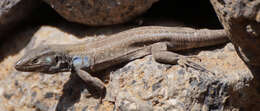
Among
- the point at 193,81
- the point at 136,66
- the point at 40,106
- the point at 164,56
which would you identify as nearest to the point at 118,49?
the point at 136,66

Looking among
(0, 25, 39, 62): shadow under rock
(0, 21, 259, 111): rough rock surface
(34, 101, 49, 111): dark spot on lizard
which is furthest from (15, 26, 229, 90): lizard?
(0, 25, 39, 62): shadow under rock

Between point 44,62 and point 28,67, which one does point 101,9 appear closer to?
point 44,62

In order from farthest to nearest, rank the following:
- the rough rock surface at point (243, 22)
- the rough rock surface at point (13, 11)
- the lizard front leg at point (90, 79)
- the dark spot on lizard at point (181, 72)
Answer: the rough rock surface at point (13, 11) → the lizard front leg at point (90, 79) → the dark spot on lizard at point (181, 72) → the rough rock surface at point (243, 22)

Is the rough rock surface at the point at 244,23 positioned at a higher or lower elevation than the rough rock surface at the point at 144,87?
higher

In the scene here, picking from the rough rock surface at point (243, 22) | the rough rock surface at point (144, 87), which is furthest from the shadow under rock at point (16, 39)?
the rough rock surface at point (243, 22)

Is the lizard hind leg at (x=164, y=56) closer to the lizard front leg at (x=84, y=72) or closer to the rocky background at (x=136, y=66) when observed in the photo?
the rocky background at (x=136, y=66)

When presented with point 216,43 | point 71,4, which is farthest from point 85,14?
point 216,43
